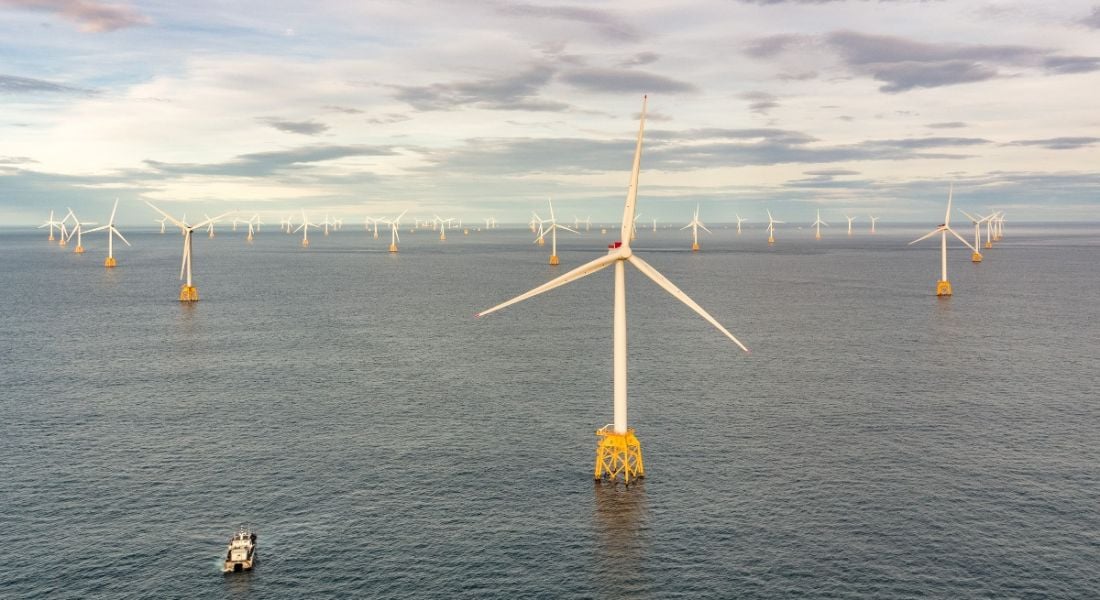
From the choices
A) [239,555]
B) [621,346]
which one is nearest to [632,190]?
[621,346]

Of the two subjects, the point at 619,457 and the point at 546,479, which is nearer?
the point at 546,479

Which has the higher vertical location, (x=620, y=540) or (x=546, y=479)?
(x=546, y=479)

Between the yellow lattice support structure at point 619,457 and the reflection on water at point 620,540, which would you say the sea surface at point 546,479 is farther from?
the yellow lattice support structure at point 619,457

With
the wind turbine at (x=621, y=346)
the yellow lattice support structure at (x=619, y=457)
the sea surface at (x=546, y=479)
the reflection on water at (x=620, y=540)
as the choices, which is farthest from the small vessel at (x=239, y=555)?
the yellow lattice support structure at (x=619, y=457)

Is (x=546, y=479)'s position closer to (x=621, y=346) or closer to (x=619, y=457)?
(x=619, y=457)

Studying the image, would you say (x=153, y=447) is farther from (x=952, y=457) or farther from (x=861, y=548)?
(x=952, y=457)

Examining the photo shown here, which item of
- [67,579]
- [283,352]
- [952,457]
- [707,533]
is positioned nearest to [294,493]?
[67,579]

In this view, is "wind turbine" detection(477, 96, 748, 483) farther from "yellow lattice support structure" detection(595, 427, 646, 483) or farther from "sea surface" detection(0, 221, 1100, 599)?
"sea surface" detection(0, 221, 1100, 599)
